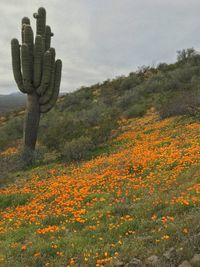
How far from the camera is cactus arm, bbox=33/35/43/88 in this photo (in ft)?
54.6

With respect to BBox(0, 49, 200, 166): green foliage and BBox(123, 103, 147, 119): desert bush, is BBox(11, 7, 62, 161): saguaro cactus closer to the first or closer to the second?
BBox(0, 49, 200, 166): green foliage

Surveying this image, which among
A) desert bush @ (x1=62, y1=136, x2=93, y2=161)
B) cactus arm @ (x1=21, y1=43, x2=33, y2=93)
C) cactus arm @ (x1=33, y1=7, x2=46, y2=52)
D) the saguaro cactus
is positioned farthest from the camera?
cactus arm @ (x1=33, y1=7, x2=46, y2=52)

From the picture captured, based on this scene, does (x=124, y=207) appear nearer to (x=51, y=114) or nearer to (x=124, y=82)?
(x=51, y=114)

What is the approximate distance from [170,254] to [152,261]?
0.29 metres

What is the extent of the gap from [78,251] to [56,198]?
3.56 metres

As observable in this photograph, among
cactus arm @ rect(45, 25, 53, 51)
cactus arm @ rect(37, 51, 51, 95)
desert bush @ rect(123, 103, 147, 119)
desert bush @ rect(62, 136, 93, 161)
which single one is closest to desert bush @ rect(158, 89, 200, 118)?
desert bush @ rect(123, 103, 147, 119)

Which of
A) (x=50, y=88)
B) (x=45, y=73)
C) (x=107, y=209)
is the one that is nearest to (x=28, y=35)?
(x=45, y=73)

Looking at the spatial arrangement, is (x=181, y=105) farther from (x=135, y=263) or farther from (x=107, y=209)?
(x=135, y=263)

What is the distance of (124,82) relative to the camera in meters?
36.8

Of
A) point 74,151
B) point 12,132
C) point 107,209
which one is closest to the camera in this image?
point 107,209

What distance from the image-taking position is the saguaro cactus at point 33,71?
54.9 ft

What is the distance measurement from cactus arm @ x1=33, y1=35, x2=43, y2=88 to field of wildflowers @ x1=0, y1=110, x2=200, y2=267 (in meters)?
6.45

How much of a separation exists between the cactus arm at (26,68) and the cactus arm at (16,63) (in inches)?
16.5

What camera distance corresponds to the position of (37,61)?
16812mm
